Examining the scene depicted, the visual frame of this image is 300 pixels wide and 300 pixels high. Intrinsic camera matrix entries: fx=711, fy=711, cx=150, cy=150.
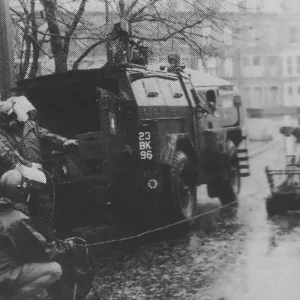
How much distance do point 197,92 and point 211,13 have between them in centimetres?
216

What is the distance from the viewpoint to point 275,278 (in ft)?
23.7

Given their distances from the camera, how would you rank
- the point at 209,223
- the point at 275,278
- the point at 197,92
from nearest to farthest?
the point at 275,278 → the point at 209,223 → the point at 197,92

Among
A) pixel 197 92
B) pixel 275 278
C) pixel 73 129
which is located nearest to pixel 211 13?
pixel 197 92

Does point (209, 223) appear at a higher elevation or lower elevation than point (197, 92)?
lower

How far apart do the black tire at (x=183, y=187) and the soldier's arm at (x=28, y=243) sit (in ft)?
17.5

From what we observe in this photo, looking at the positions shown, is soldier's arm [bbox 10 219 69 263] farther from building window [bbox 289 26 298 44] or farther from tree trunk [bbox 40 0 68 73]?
building window [bbox 289 26 298 44]

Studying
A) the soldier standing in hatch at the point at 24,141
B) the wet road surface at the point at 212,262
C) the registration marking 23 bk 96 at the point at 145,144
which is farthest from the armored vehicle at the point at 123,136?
the soldier standing in hatch at the point at 24,141

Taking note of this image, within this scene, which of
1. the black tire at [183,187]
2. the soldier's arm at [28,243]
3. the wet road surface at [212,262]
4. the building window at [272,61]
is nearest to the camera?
the soldier's arm at [28,243]

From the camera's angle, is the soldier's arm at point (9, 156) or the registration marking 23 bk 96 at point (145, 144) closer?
the soldier's arm at point (9, 156)

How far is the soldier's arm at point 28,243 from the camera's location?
17.1 ft

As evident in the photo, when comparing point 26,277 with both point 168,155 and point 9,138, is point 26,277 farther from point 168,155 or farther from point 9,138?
point 168,155

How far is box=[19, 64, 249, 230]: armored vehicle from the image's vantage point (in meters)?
9.81

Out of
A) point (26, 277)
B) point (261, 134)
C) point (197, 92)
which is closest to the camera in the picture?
point (26, 277)

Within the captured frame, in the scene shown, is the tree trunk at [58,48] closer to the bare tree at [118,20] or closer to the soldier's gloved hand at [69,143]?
A: the bare tree at [118,20]
